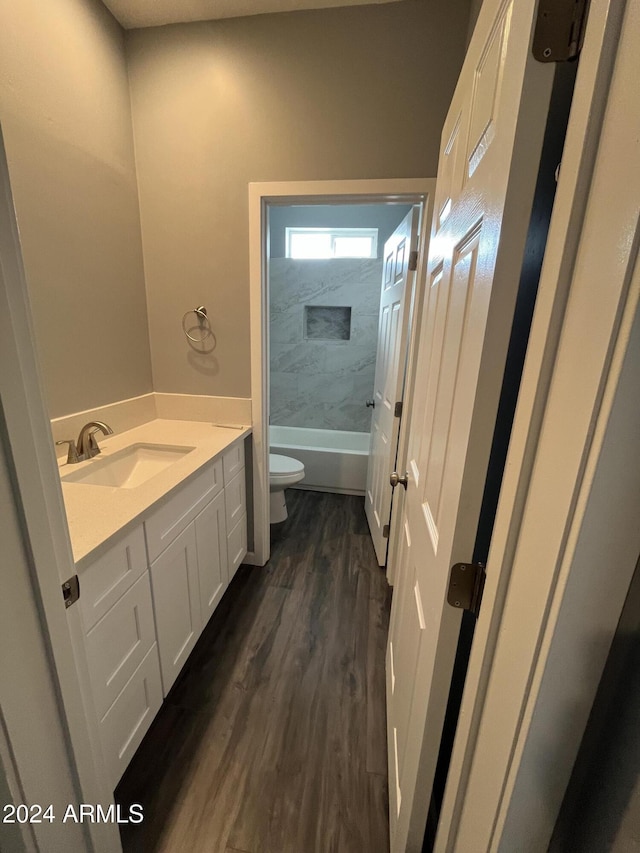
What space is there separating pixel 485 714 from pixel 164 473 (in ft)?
3.88

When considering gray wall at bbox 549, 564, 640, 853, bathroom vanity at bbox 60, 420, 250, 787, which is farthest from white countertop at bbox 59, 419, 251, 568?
gray wall at bbox 549, 564, 640, 853

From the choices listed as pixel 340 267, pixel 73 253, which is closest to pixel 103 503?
pixel 73 253

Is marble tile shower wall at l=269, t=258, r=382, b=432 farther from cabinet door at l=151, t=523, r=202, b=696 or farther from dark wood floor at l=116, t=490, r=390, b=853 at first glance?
cabinet door at l=151, t=523, r=202, b=696

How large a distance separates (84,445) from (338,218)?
10.0 feet

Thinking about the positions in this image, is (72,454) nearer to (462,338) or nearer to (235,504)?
(235,504)

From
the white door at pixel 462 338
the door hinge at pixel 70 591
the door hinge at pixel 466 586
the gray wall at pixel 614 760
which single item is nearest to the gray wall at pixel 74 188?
the door hinge at pixel 70 591

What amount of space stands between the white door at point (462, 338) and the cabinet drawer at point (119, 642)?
31.8 inches

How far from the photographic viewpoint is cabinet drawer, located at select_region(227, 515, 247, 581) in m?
1.88

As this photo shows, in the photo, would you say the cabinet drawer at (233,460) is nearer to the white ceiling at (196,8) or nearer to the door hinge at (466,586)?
the door hinge at (466,586)

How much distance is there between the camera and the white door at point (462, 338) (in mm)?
459

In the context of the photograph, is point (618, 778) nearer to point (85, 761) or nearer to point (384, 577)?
point (85, 761)

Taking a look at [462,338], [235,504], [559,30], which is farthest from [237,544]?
[559,30]

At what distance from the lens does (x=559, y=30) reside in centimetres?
40

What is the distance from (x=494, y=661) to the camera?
0.52 meters
